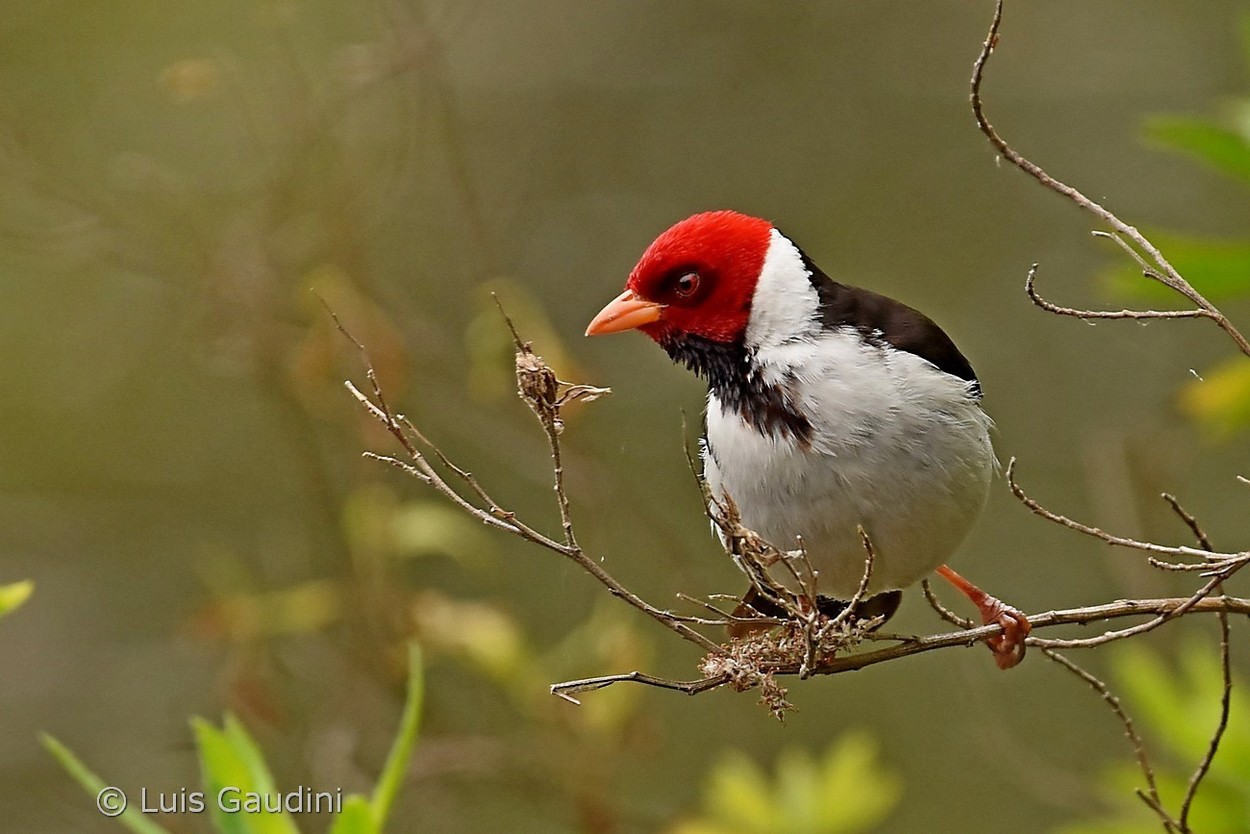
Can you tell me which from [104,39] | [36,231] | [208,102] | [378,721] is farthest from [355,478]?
[104,39]

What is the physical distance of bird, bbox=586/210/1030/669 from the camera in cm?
305

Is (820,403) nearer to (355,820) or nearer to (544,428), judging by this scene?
(544,428)

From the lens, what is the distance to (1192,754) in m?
4.14

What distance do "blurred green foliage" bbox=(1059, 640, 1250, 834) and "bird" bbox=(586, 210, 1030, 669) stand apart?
989mm

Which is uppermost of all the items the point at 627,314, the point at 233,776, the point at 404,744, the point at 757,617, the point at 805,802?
the point at 627,314

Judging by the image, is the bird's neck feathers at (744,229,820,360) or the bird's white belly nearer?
the bird's white belly

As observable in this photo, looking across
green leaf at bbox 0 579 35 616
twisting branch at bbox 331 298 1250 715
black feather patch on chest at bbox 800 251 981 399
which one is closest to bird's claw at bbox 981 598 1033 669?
twisting branch at bbox 331 298 1250 715

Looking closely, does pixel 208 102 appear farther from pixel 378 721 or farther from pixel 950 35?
pixel 950 35

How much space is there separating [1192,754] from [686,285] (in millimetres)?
2098

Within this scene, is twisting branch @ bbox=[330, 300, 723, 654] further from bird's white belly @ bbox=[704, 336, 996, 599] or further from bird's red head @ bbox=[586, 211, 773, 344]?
bird's red head @ bbox=[586, 211, 773, 344]

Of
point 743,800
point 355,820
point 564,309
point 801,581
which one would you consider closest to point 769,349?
point 801,581

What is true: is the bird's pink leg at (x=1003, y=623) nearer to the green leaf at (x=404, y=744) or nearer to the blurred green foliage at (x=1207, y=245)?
the blurred green foliage at (x=1207, y=245)

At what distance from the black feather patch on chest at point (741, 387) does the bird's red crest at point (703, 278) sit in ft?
0.09

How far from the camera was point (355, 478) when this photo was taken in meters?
5.23
